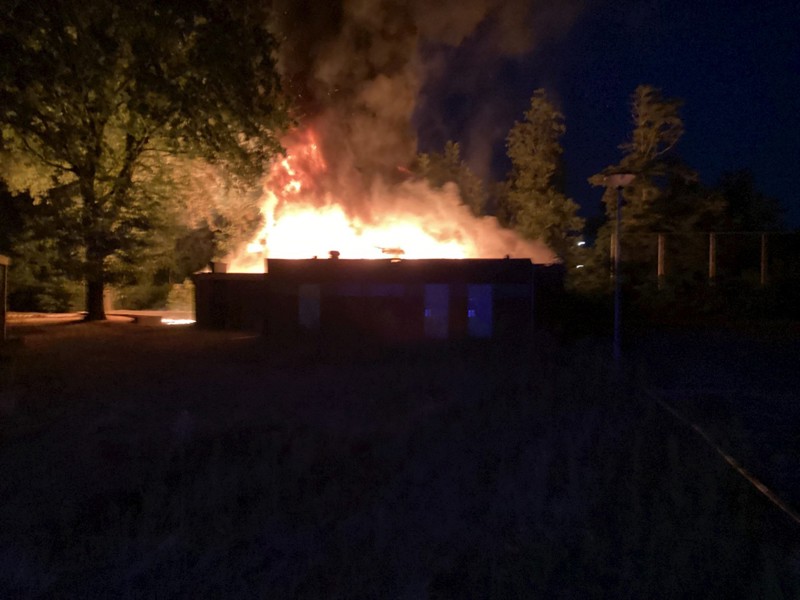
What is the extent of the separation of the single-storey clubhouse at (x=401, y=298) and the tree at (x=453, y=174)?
68.3ft

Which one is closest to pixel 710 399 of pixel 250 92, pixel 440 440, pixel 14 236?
pixel 440 440

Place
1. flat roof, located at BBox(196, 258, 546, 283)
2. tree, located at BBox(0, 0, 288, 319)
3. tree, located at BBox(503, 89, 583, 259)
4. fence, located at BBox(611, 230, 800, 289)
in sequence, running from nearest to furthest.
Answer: tree, located at BBox(0, 0, 288, 319) < flat roof, located at BBox(196, 258, 546, 283) < fence, located at BBox(611, 230, 800, 289) < tree, located at BBox(503, 89, 583, 259)

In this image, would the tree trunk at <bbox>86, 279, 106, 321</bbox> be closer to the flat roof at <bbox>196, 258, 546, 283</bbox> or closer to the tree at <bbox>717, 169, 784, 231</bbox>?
the flat roof at <bbox>196, 258, 546, 283</bbox>

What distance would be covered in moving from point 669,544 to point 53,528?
469 cm

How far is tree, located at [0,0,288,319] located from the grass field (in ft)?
38.7

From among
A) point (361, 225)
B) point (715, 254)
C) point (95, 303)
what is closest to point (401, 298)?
point (361, 225)

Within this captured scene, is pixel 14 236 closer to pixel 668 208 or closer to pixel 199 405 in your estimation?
pixel 199 405

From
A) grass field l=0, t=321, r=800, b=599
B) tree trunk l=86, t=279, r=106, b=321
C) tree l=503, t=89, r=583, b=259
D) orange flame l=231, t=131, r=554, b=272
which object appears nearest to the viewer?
grass field l=0, t=321, r=800, b=599

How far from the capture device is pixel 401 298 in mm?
24984

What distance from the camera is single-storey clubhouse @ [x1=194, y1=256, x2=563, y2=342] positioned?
24.9 meters

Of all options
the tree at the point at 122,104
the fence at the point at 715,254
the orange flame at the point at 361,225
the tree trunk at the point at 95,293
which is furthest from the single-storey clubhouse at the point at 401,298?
the fence at the point at 715,254

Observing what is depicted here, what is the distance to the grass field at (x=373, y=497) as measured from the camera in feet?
18.1

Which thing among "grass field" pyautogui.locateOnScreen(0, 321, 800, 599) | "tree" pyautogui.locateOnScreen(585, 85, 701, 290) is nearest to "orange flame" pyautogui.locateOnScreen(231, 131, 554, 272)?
"tree" pyautogui.locateOnScreen(585, 85, 701, 290)

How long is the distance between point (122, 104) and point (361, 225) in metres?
9.95
